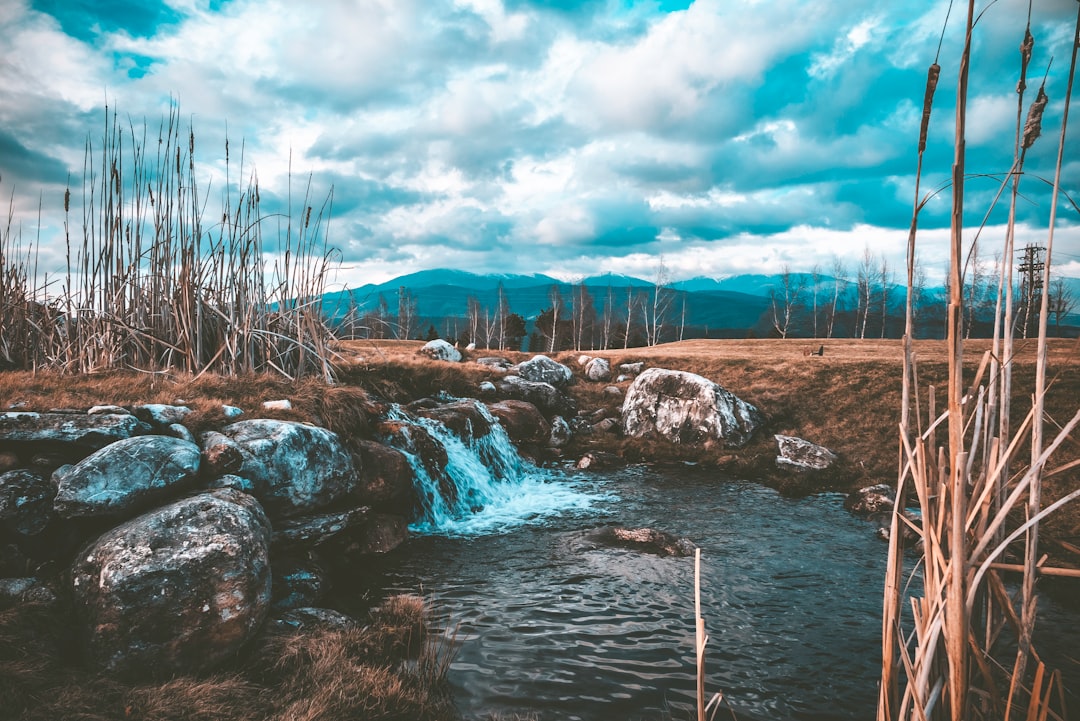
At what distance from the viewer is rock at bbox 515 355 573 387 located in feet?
61.8

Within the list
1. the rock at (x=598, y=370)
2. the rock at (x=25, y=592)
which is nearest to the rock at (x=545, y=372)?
the rock at (x=598, y=370)

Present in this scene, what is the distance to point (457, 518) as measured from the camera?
901 centimetres

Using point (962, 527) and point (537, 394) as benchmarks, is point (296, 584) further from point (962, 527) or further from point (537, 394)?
point (537, 394)

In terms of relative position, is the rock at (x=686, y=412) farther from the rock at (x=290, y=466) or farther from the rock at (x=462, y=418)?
the rock at (x=290, y=466)

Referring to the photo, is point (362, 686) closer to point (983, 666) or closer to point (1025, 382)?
point (983, 666)

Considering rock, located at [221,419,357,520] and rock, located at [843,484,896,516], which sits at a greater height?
rock, located at [221,419,357,520]

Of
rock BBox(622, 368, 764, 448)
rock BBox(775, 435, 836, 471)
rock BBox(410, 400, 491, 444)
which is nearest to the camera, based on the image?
rock BBox(410, 400, 491, 444)

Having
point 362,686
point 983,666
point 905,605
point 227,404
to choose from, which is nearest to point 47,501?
point 227,404

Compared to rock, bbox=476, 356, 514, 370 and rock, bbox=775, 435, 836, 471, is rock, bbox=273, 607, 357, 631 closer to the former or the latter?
rock, bbox=775, 435, 836, 471

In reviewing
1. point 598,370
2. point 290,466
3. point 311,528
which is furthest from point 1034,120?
point 598,370

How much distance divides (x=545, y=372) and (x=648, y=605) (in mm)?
13381

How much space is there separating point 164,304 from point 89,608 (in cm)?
547

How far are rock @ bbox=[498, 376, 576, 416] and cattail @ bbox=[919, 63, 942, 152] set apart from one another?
46.8 feet

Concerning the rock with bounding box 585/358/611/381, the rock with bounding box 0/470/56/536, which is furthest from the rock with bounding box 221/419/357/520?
the rock with bounding box 585/358/611/381
